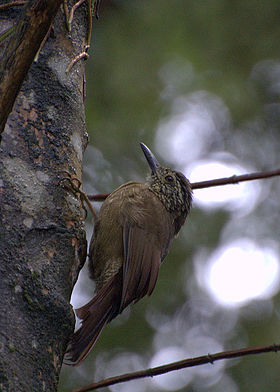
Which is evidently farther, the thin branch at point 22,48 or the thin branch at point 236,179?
the thin branch at point 236,179

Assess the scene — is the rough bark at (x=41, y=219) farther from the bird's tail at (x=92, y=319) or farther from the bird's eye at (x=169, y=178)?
the bird's eye at (x=169, y=178)

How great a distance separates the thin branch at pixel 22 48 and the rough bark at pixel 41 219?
0.52 metres

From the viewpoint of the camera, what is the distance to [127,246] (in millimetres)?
3170

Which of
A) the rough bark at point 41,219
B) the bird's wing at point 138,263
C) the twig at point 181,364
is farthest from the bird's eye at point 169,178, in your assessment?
the twig at point 181,364

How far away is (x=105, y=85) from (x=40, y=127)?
2888 millimetres

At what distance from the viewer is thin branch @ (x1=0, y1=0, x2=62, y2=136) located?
155 cm

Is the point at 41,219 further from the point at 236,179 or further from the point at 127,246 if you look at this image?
the point at 127,246

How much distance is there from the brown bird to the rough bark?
1.54 ft

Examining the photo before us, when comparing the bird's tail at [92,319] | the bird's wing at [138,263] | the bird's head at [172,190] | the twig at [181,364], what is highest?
the bird's head at [172,190]

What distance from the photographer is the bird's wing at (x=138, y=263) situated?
2.99 m

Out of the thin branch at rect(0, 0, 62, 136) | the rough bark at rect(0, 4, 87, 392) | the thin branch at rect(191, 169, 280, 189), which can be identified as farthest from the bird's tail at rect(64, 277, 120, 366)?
the thin branch at rect(0, 0, 62, 136)

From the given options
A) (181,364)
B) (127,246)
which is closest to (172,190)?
(127,246)

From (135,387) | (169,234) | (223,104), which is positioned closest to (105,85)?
(223,104)

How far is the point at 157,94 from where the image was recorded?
5.30 m
